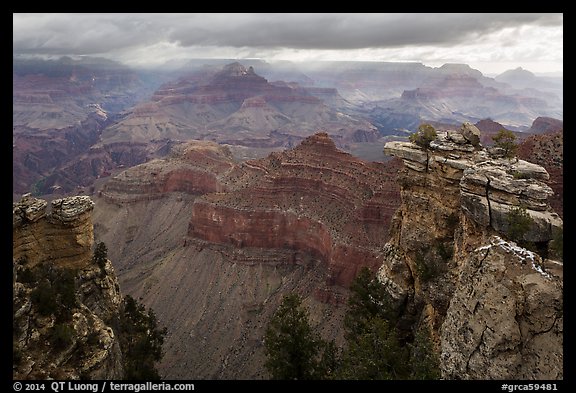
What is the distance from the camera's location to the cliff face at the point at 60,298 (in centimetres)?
1905

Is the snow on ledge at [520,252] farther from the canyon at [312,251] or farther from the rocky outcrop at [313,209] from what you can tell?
the rocky outcrop at [313,209]

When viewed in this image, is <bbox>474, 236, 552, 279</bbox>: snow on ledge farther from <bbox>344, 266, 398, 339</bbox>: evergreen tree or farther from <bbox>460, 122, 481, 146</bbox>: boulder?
<bbox>344, 266, 398, 339</bbox>: evergreen tree

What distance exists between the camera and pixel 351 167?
63938mm

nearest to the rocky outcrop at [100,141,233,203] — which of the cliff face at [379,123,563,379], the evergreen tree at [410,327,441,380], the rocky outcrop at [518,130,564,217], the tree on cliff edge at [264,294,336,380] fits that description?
the rocky outcrop at [518,130,564,217]

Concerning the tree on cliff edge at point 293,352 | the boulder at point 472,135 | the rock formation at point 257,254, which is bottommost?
the rock formation at point 257,254

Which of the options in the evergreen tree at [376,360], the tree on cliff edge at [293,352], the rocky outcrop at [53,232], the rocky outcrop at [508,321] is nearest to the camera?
the rocky outcrop at [508,321]

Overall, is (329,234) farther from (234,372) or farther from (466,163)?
(466,163)

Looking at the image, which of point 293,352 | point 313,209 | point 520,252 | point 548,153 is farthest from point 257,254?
point 520,252

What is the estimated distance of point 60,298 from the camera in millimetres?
22234

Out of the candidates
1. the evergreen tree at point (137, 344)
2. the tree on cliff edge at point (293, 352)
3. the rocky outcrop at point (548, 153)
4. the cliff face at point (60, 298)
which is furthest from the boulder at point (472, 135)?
the evergreen tree at point (137, 344)

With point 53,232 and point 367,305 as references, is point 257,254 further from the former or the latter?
point 53,232

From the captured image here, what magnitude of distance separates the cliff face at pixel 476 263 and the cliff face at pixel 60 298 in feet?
62.8

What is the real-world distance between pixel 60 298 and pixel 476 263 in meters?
23.8
